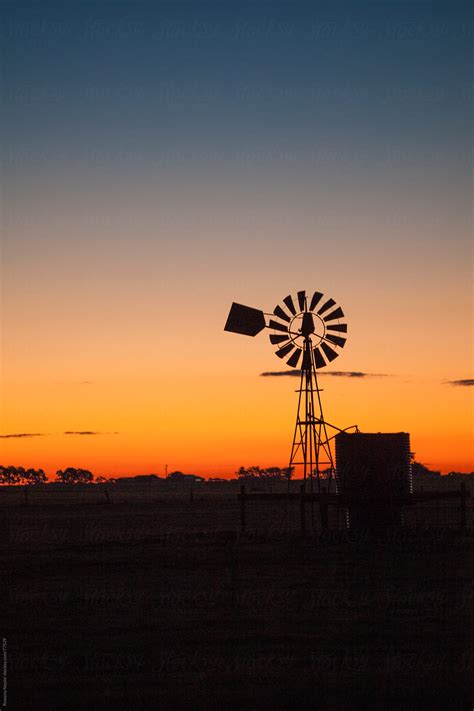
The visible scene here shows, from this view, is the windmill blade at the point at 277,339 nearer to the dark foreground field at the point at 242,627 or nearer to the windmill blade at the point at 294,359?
the windmill blade at the point at 294,359

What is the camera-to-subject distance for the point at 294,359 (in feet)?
108

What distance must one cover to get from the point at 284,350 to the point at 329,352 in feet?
5.06

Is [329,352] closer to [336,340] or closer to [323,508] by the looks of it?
[336,340]

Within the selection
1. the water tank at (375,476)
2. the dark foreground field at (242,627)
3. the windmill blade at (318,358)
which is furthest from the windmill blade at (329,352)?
the dark foreground field at (242,627)

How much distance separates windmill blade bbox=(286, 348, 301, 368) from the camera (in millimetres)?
32844

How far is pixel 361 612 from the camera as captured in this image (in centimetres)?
1501

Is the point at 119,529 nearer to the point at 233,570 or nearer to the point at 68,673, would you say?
the point at 233,570

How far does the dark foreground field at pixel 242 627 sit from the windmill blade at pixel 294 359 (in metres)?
8.50

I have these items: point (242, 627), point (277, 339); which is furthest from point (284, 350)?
point (242, 627)

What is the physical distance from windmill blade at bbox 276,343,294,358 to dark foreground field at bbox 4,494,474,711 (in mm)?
8677

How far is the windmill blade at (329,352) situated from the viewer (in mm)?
32938

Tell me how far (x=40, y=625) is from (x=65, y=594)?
127 inches

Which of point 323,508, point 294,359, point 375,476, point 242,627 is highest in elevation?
point 294,359

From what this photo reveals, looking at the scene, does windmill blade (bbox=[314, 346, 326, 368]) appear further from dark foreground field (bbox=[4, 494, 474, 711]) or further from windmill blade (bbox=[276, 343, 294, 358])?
dark foreground field (bbox=[4, 494, 474, 711])
